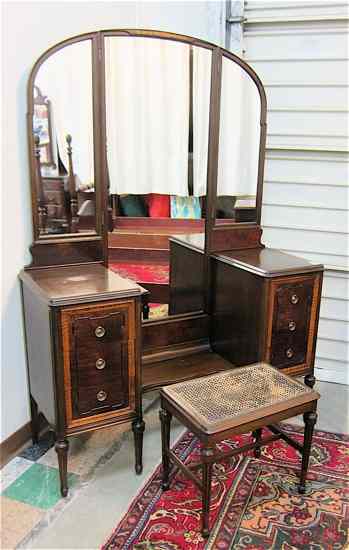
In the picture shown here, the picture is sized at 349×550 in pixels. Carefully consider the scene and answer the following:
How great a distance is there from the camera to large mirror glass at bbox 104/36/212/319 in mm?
2191

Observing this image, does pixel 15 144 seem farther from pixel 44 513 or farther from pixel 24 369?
pixel 44 513

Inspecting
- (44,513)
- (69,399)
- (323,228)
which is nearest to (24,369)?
(69,399)

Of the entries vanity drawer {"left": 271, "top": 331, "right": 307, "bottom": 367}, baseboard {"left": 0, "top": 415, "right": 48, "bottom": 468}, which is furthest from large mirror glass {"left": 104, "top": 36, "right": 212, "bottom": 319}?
baseboard {"left": 0, "top": 415, "right": 48, "bottom": 468}

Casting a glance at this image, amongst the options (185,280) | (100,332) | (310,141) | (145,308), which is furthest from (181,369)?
(310,141)

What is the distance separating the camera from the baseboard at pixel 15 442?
6.75ft

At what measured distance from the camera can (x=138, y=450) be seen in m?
2.01

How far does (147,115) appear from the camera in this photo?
2.27 metres

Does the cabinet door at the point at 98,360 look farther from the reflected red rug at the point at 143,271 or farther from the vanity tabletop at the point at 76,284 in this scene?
the reflected red rug at the point at 143,271

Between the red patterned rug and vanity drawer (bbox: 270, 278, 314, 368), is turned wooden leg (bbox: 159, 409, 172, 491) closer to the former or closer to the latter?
the red patterned rug

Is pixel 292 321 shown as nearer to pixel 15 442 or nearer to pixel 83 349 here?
pixel 83 349

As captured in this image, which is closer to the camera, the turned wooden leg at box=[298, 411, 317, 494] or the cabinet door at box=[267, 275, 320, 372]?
the turned wooden leg at box=[298, 411, 317, 494]

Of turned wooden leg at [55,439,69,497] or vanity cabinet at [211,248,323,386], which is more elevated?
vanity cabinet at [211,248,323,386]

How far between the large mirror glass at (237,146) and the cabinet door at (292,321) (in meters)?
0.53

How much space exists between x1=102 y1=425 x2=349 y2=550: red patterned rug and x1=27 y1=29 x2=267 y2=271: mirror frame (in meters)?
1.02
